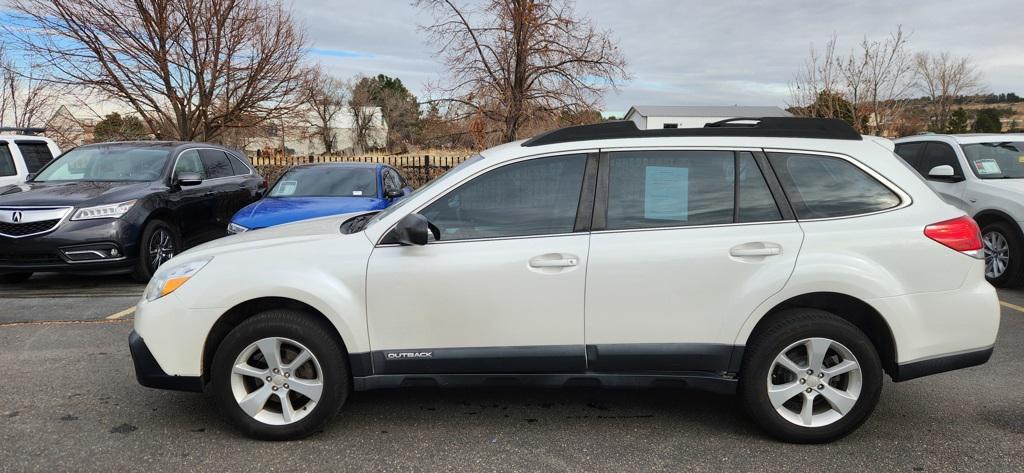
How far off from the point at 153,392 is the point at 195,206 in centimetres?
484

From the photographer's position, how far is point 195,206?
8.25m

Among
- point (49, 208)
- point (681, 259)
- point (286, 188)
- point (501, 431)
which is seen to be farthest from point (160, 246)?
point (681, 259)

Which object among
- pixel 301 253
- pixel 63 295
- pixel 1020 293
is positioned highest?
pixel 301 253

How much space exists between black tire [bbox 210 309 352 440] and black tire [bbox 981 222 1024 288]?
288 inches

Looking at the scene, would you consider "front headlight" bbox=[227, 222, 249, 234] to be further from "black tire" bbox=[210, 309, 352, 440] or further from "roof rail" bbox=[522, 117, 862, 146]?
"roof rail" bbox=[522, 117, 862, 146]

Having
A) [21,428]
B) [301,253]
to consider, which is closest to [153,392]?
[21,428]

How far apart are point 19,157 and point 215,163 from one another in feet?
8.49

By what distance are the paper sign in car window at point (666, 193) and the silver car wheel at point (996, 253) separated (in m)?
5.86

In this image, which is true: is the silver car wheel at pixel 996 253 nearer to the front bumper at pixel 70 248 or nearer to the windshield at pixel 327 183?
the windshield at pixel 327 183

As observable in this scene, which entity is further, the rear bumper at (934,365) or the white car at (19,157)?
the white car at (19,157)

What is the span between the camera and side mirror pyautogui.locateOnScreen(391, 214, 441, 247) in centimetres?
313

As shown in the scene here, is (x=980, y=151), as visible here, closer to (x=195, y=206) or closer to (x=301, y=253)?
(x=301, y=253)

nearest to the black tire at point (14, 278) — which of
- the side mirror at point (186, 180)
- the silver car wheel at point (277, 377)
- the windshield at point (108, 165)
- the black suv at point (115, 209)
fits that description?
the black suv at point (115, 209)

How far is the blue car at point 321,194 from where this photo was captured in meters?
7.14
